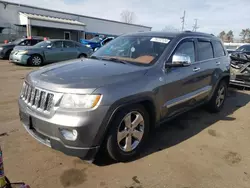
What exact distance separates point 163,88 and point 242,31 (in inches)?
3252

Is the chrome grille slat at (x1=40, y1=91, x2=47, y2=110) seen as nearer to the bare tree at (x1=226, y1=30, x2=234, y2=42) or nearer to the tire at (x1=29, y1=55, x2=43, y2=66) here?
the tire at (x1=29, y1=55, x2=43, y2=66)

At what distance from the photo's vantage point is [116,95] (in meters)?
2.55

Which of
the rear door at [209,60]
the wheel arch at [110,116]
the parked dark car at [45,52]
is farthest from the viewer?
the parked dark car at [45,52]

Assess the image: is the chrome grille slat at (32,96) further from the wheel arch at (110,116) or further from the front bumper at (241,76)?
the front bumper at (241,76)

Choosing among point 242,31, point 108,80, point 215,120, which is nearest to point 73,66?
point 108,80

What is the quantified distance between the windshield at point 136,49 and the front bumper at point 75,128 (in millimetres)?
1297

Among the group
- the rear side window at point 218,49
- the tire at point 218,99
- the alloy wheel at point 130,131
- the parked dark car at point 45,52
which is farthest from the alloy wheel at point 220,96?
the parked dark car at point 45,52

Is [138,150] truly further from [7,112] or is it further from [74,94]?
[7,112]

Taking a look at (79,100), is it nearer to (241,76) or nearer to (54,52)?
(241,76)

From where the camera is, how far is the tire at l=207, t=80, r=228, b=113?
4950 mm

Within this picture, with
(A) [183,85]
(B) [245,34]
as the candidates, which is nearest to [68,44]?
(A) [183,85]

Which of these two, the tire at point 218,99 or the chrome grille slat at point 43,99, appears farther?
the tire at point 218,99

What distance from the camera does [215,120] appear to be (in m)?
4.76

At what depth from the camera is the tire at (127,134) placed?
2674 millimetres
